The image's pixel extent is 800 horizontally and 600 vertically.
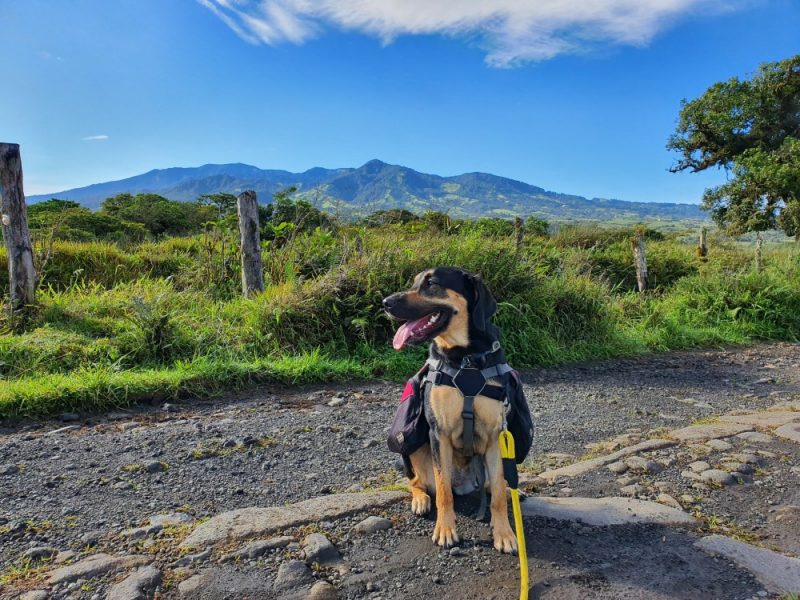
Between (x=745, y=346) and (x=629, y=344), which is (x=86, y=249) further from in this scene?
(x=745, y=346)

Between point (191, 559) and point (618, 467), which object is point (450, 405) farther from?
point (618, 467)

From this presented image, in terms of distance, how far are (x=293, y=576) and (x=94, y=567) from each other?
2.89 ft

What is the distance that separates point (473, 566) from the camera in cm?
244

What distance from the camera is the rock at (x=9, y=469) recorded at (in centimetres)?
351

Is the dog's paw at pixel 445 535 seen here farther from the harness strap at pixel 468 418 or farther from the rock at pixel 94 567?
A: the rock at pixel 94 567

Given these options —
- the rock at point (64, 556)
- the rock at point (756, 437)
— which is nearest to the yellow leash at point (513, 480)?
the rock at point (64, 556)

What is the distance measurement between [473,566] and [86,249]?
36.7 ft

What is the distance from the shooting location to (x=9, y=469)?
11.6 feet

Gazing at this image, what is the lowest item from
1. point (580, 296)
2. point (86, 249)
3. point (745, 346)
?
point (745, 346)

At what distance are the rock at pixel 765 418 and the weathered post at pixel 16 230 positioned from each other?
847 cm

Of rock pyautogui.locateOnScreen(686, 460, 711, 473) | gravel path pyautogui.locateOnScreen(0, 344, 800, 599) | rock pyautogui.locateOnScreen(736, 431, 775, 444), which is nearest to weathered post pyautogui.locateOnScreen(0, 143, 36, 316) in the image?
gravel path pyautogui.locateOnScreen(0, 344, 800, 599)

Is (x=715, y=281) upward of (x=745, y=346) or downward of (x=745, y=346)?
upward

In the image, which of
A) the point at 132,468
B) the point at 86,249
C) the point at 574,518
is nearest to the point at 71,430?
the point at 132,468

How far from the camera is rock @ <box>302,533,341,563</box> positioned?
7.99 ft
